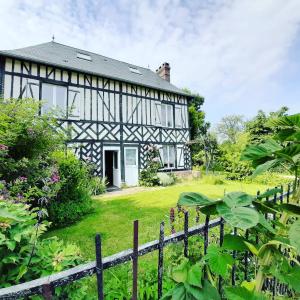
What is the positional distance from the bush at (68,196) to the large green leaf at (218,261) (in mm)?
4487

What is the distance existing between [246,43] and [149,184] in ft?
25.4

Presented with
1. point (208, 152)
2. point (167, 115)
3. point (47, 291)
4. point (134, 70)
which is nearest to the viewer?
point (47, 291)

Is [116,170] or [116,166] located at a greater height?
[116,166]

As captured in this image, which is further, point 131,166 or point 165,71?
point 165,71

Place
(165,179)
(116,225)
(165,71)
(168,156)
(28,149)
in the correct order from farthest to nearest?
(165,71)
(168,156)
(165,179)
(116,225)
(28,149)

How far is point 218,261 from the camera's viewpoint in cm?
82

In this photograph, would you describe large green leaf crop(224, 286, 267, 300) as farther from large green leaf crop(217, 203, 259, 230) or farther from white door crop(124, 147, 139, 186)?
white door crop(124, 147, 139, 186)

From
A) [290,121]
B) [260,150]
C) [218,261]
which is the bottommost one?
[218,261]

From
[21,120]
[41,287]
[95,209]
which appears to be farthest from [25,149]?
[41,287]

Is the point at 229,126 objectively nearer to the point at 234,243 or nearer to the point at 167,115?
the point at 167,115

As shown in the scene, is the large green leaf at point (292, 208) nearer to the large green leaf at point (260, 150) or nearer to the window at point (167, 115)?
the large green leaf at point (260, 150)

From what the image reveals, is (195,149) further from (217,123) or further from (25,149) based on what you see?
(217,123)

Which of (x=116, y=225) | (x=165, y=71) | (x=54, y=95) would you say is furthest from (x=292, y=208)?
(x=165, y=71)

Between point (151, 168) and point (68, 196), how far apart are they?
7.08 metres
